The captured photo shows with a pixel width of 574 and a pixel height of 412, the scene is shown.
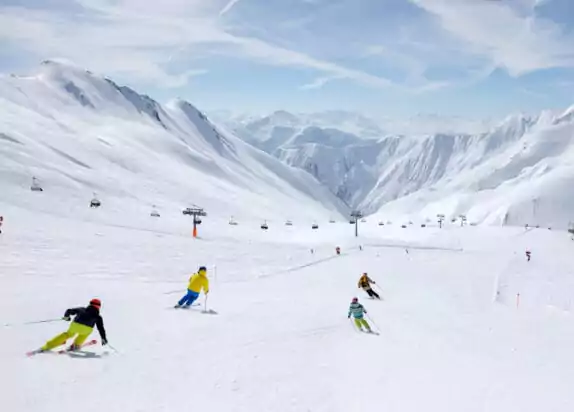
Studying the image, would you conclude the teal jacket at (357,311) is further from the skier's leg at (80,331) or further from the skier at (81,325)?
the skier's leg at (80,331)

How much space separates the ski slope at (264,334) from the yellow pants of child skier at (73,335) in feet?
1.43

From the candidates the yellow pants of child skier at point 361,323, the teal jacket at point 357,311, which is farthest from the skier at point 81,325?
the yellow pants of child skier at point 361,323

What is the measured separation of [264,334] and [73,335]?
20.5 ft

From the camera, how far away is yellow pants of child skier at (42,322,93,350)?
13871 millimetres

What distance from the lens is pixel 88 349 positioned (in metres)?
14.7

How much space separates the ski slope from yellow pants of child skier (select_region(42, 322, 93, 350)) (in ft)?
1.43

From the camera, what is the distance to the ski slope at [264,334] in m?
12.0

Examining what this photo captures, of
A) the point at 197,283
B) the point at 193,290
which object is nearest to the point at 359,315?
the point at 197,283

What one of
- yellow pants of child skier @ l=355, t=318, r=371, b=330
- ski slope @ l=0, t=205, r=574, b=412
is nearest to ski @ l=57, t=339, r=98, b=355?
ski slope @ l=0, t=205, r=574, b=412

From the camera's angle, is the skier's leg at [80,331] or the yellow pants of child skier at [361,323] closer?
the skier's leg at [80,331]

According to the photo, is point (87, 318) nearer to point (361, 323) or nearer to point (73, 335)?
point (73, 335)

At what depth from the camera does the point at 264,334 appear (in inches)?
704

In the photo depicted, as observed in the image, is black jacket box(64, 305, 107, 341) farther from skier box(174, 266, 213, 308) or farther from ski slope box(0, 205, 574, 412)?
skier box(174, 266, 213, 308)

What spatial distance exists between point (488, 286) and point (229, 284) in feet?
68.2
